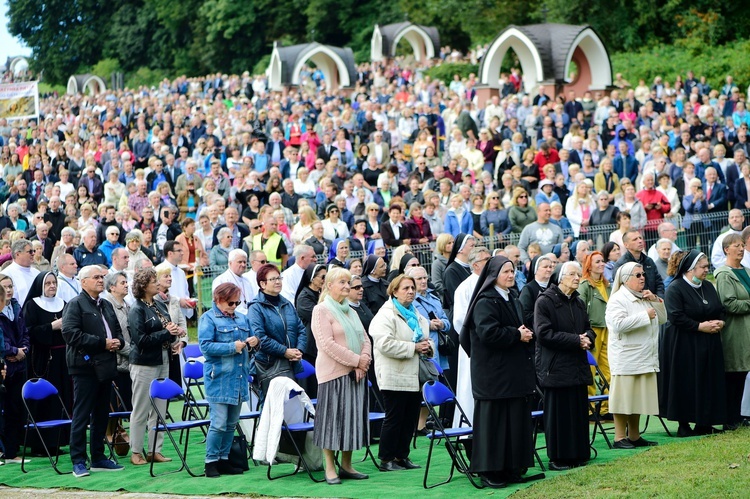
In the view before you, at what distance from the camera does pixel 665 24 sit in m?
48.6

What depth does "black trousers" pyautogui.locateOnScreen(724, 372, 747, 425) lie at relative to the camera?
12.2 metres

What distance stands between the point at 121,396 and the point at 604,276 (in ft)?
17.1

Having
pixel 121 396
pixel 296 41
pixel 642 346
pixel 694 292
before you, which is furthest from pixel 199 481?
pixel 296 41

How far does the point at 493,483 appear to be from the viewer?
1002cm

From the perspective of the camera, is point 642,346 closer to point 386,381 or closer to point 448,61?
point 386,381

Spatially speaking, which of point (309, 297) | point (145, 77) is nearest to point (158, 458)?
point (309, 297)

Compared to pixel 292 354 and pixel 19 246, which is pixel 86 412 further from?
pixel 19 246

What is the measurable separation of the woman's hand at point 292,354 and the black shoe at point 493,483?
2164mm

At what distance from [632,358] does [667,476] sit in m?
1.93

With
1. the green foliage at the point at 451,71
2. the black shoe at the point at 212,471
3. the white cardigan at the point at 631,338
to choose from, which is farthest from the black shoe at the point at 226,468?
the green foliage at the point at 451,71

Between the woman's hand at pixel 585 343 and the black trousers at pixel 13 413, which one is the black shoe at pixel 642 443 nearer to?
the woman's hand at pixel 585 343

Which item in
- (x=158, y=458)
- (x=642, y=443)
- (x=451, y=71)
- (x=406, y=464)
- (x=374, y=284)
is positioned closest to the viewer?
(x=406, y=464)

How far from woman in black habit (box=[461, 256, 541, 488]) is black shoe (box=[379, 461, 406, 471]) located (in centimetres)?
107

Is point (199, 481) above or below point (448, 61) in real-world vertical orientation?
below
